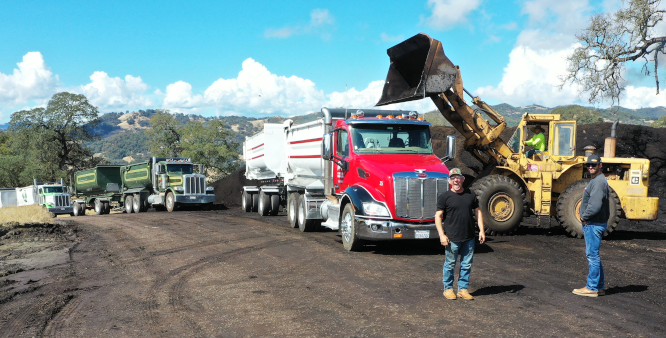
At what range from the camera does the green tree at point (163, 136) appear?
196 feet

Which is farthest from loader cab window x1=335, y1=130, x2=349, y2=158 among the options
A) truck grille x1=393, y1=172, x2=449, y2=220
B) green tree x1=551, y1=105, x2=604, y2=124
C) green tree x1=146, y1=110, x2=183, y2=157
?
green tree x1=551, y1=105, x2=604, y2=124

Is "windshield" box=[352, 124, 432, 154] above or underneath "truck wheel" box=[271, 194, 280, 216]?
above

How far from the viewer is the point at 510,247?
1159 cm

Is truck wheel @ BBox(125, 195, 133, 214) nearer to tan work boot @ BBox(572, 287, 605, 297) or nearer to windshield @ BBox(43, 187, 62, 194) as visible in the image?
windshield @ BBox(43, 187, 62, 194)

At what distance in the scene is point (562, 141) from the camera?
13.7 m

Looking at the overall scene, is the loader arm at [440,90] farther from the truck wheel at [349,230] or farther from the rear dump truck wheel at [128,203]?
the rear dump truck wheel at [128,203]

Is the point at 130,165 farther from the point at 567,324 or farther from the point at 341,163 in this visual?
the point at 567,324

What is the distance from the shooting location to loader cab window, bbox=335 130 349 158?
12.1 m

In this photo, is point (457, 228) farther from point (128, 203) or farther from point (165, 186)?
point (128, 203)

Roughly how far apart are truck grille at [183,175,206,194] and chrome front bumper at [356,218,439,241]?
18.6m

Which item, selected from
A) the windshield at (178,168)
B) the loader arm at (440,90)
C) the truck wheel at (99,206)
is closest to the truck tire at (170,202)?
the windshield at (178,168)

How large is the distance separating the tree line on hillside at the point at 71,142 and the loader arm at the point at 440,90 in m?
43.7

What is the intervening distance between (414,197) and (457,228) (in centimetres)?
352

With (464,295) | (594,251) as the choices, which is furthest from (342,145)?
(594,251)
